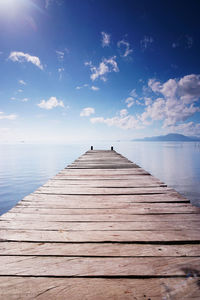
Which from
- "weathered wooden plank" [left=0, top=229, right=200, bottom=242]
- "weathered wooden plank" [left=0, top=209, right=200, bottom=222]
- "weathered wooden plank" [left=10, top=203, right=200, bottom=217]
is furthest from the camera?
"weathered wooden plank" [left=10, top=203, right=200, bottom=217]

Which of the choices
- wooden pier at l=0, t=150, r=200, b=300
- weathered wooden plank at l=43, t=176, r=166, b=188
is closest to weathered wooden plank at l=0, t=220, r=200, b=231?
wooden pier at l=0, t=150, r=200, b=300

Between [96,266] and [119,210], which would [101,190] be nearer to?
[119,210]

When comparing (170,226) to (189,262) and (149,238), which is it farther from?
(189,262)

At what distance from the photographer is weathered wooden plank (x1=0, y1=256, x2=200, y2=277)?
4.36 feet

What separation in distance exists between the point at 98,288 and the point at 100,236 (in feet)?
2.03

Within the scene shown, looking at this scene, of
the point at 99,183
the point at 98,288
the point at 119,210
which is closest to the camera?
the point at 98,288

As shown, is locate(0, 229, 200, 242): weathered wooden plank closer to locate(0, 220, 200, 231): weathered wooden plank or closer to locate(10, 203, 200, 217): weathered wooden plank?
locate(0, 220, 200, 231): weathered wooden plank

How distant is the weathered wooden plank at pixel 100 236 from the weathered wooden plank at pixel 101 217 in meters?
0.30

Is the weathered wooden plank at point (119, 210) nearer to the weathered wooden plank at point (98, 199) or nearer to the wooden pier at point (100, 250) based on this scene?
the wooden pier at point (100, 250)

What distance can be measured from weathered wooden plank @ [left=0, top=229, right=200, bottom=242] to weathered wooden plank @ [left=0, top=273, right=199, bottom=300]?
0.49 metres

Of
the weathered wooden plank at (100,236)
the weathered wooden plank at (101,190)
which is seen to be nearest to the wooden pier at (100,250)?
the weathered wooden plank at (100,236)

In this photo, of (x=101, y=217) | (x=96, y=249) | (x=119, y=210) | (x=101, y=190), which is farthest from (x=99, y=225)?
(x=101, y=190)

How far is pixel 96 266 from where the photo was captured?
141 centimetres

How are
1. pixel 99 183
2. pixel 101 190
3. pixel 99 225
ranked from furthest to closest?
pixel 99 183
pixel 101 190
pixel 99 225
